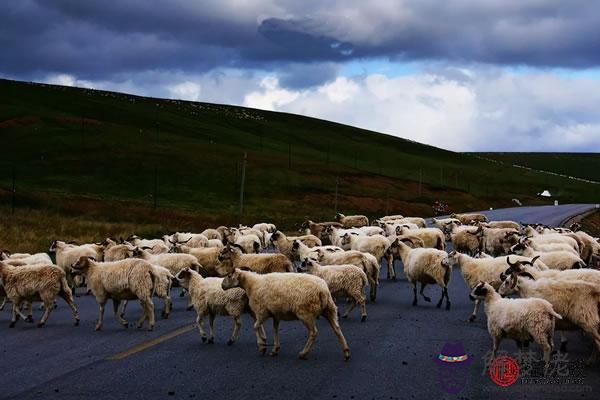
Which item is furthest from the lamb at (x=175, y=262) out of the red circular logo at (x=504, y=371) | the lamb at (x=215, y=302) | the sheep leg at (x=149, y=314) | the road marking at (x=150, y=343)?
the red circular logo at (x=504, y=371)

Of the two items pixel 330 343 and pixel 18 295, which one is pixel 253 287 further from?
pixel 18 295

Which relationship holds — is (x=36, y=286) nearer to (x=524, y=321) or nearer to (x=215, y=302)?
(x=215, y=302)


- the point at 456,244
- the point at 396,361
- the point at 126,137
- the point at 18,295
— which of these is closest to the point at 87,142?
the point at 126,137

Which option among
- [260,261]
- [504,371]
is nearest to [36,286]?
[260,261]

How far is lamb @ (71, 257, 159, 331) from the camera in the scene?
46.5ft

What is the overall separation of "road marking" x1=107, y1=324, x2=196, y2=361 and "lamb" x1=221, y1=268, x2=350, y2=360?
1917 millimetres

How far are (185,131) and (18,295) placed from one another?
373 ft

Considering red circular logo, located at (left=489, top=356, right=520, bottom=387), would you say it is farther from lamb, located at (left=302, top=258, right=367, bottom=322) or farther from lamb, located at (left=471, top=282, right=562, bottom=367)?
lamb, located at (left=302, top=258, right=367, bottom=322)

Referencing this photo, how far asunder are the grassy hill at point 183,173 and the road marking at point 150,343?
59.7ft

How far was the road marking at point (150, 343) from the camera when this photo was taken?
11.5 m

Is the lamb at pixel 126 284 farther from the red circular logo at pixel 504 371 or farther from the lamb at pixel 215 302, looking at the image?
the red circular logo at pixel 504 371

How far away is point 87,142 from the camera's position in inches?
3824

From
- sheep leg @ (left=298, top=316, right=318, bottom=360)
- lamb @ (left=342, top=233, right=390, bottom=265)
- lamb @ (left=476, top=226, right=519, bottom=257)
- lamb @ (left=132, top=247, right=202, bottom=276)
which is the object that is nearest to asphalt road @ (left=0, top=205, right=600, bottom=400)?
sheep leg @ (left=298, top=316, right=318, bottom=360)

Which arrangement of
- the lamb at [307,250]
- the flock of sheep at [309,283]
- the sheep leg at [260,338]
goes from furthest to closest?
the lamb at [307,250] < the sheep leg at [260,338] < the flock of sheep at [309,283]
